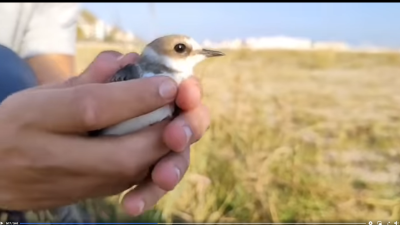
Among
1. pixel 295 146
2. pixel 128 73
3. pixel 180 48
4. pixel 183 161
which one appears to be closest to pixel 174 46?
pixel 180 48

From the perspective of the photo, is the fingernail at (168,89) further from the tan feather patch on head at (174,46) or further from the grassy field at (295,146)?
the grassy field at (295,146)

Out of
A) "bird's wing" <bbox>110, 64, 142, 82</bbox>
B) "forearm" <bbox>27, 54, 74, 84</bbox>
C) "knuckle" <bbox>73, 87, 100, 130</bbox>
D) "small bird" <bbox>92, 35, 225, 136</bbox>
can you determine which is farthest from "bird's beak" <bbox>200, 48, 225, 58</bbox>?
"forearm" <bbox>27, 54, 74, 84</bbox>

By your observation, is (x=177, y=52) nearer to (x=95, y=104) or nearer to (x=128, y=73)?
(x=128, y=73)

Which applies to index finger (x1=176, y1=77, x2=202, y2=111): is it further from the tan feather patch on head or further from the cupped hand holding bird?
the tan feather patch on head

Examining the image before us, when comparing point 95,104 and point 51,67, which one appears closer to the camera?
point 95,104

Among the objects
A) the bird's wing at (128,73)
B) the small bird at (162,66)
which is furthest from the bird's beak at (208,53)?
the bird's wing at (128,73)

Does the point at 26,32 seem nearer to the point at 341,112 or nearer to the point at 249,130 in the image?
the point at 249,130

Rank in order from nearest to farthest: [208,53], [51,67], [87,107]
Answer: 1. [87,107]
2. [208,53]
3. [51,67]

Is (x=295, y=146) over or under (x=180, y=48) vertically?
under
